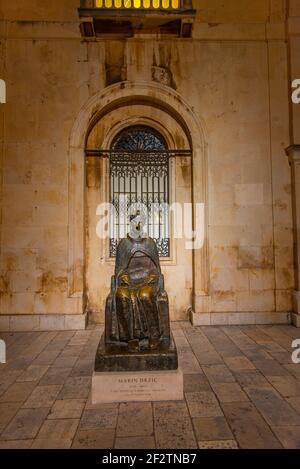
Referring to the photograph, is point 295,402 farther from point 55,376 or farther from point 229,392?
point 55,376

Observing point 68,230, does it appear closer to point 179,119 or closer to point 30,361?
point 30,361

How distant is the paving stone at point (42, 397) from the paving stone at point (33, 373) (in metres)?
0.35

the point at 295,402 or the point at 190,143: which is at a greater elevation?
the point at 190,143

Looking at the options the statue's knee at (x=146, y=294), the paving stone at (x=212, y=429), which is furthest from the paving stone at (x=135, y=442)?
the statue's knee at (x=146, y=294)

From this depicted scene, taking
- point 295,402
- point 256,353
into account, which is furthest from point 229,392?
point 256,353

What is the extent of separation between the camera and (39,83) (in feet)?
23.9

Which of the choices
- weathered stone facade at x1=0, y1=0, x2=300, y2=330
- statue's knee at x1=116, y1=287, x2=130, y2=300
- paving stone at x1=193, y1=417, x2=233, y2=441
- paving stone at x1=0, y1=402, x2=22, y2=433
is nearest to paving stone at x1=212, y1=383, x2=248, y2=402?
paving stone at x1=193, y1=417, x2=233, y2=441

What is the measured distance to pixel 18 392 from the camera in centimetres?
384

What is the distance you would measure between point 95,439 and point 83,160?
586 cm

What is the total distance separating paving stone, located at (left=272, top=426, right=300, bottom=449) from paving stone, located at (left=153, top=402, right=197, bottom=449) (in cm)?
82

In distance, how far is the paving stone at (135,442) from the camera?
2729 mm

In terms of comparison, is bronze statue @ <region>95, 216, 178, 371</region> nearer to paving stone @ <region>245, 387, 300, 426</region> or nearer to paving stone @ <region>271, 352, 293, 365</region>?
paving stone @ <region>245, 387, 300, 426</region>
